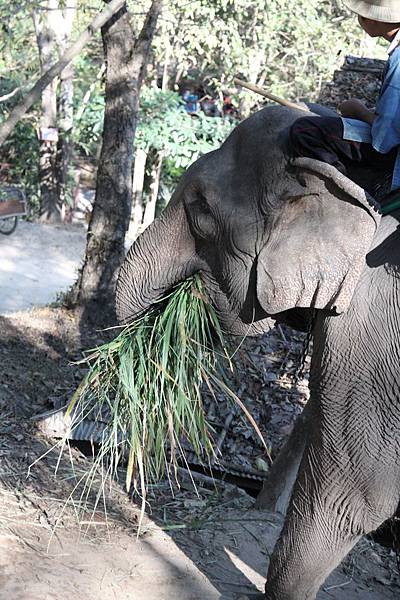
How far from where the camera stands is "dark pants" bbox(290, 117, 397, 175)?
10.1ft

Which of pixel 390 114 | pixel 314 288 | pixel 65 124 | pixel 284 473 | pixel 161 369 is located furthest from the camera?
pixel 65 124

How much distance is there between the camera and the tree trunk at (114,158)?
7.45m

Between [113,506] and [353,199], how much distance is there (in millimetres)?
2421

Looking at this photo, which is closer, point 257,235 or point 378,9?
point 378,9

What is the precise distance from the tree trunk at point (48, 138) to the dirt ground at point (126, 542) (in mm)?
10459

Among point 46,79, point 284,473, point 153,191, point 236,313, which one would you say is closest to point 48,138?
point 153,191

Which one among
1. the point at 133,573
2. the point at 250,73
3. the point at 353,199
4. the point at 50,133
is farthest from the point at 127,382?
the point at 250,73

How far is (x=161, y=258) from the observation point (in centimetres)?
357

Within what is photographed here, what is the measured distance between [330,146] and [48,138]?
13.0 m

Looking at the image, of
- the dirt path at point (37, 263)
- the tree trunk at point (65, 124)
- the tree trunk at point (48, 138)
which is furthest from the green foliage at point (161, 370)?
the tree trunk at point (65, 124)

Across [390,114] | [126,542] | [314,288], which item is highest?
[390,114]

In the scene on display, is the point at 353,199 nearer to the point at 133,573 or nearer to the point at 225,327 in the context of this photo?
the point at 225,327

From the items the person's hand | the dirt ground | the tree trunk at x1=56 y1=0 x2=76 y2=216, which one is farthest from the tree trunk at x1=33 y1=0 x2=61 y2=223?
the person's hand

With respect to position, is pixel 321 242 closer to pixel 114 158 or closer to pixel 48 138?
pixel 114 158
